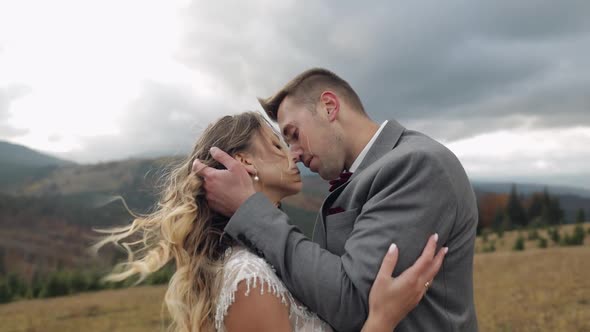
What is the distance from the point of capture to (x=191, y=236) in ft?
9.59

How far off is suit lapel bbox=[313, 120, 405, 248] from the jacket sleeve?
306 millimetres

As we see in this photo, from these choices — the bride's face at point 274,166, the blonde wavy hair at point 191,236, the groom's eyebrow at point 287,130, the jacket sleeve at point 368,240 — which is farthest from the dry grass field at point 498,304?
the jacket sleeve at point 368,240

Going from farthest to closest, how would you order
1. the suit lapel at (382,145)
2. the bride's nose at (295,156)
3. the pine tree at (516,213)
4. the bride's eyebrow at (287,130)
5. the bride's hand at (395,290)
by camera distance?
the pine tree at (516,213), the bride's eyebrow at (287,130), the bride's nose at (295,156), the suit lapel at (382,145), the bride's hand at (395,290)

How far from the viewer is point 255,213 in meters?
2.55

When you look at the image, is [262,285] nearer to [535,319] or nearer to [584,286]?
[535,319]

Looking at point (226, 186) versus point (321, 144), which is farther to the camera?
point (321, 144)

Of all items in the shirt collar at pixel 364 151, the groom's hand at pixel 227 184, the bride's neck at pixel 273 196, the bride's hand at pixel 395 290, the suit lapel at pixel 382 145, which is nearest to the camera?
the bride's hand at pixel 395 290

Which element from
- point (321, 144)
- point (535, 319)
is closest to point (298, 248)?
point (321, 144)

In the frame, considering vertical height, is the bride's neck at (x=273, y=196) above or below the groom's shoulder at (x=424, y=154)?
below

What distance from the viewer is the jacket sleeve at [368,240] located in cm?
227

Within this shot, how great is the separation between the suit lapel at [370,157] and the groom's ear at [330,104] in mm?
416

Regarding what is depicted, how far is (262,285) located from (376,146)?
0.96m

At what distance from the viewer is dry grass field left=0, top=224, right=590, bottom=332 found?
10.6m

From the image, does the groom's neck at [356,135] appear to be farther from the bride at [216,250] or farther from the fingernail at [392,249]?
the fingernail at [392,249]
